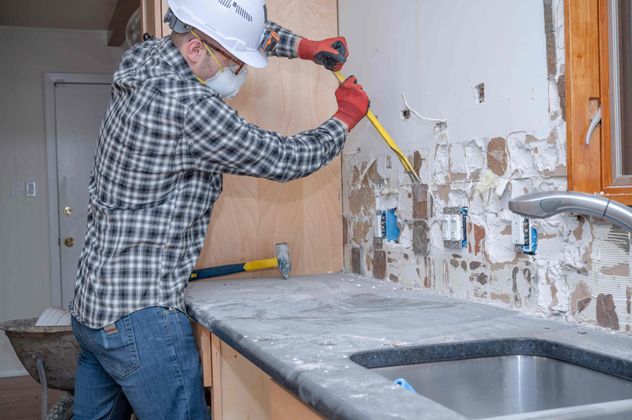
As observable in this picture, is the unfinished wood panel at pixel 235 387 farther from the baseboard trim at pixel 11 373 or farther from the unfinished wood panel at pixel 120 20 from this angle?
the baseboard trim at pixel 11 373

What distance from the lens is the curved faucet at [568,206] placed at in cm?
111

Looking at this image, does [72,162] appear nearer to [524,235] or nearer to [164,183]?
[164,183]

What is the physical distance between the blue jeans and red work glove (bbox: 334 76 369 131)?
724 mm

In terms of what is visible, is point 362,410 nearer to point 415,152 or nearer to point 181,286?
point 181,286

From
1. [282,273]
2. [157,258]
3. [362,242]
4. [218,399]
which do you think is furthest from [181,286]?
[362,242]

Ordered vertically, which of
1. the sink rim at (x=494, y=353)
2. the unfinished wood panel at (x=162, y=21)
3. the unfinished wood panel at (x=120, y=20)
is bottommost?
→ the sink rim at (x=494, y=353)

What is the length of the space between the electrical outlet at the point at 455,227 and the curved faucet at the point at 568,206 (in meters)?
0.81

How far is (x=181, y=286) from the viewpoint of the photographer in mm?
1860

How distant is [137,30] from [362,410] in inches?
115

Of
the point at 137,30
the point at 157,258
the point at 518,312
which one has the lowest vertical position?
the point at 518,312

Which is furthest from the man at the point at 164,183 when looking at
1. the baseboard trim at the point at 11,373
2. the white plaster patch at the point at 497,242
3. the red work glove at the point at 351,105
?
the baseboard trim at the point at 11,373

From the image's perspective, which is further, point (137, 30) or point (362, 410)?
point (137, 30)

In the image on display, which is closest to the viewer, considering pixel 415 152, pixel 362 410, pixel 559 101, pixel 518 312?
pixel 362 410

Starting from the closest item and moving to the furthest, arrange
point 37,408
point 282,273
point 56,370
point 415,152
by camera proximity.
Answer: point 415,152 → point 282,273 → point 56,370 → point 37,408
